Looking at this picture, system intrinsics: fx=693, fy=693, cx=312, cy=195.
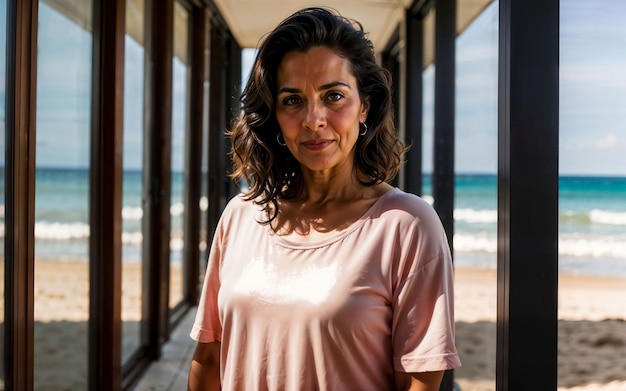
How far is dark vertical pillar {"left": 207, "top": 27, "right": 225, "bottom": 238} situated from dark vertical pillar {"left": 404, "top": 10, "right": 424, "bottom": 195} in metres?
1.90

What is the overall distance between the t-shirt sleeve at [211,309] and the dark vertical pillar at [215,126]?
4800 millimetres

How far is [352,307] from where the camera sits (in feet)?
3.78

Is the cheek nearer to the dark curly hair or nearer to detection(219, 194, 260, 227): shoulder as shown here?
the dark curly hair

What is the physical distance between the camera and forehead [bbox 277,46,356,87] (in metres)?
1.27

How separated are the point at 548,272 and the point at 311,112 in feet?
2.61

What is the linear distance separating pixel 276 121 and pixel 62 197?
1.39 m

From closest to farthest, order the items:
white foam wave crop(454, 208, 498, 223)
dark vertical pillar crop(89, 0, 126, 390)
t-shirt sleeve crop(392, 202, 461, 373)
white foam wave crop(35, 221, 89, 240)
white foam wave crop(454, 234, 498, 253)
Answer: t-shirt sleeve crop(392, 202, 461, 373) → white foam wave crop(35, 221, 89, 240) → dark vertical pillar crop(89, 0, 126, 390) → white foam wave crop(454, 234, 498, 253) → white foam wave crop(454, 208, 498, 223)

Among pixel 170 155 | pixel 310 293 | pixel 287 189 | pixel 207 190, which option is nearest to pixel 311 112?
pixel 287 189

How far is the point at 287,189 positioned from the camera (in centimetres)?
142

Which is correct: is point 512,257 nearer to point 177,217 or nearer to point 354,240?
point 354,240

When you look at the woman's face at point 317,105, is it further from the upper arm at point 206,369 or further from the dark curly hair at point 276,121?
the upper arm at point 206,369

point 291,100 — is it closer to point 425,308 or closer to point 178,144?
point 425,308

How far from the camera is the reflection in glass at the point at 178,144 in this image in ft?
15.9

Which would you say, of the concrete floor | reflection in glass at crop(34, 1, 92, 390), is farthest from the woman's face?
the concrete floor
